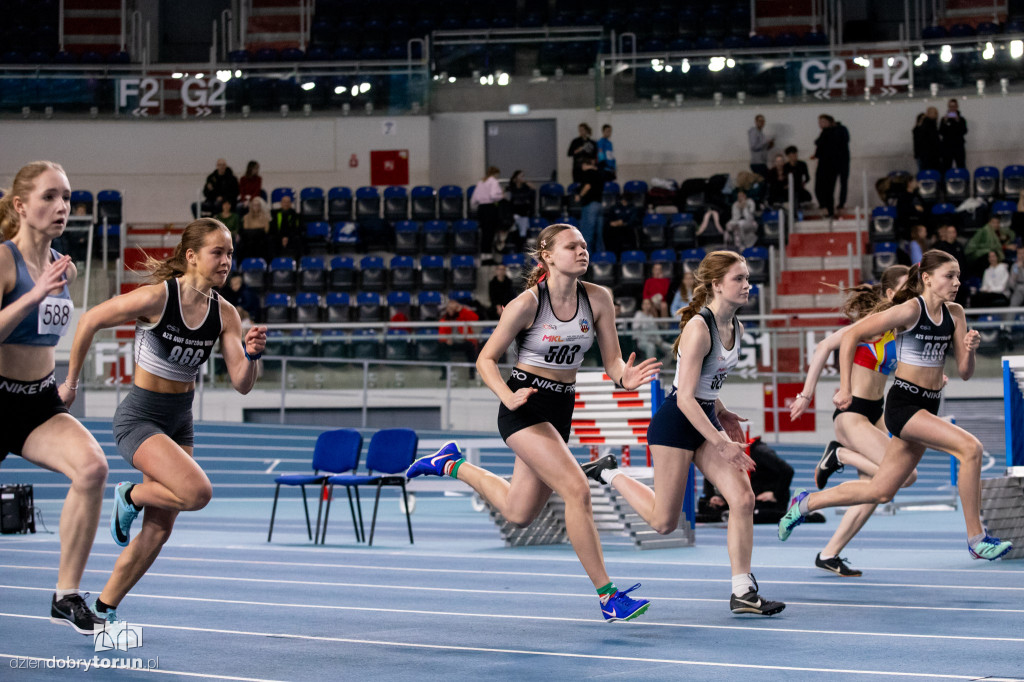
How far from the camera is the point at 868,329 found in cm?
707

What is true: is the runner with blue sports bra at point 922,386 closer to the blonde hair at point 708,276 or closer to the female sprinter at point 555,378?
the blonde hair at point 708,276

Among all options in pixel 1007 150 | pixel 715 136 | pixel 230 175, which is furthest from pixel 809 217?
pixel 230 175

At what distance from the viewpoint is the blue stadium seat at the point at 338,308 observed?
67.1 feet

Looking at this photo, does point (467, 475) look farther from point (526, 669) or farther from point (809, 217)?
point (809, 217)

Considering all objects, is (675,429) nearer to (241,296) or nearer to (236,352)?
(236,352)

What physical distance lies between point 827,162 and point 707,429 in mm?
17307

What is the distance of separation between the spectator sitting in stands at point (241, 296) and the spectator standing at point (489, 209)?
4317 millimetres

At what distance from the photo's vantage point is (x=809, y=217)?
76.2ft

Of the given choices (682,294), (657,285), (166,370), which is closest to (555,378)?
(166,370)

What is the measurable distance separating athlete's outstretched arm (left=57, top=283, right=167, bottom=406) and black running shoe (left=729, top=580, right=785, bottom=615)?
10.0 ft

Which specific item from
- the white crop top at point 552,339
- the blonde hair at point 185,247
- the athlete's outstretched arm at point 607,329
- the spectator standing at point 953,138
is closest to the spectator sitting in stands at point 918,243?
the spectator standing at point 953,138

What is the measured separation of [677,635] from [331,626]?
1663mm

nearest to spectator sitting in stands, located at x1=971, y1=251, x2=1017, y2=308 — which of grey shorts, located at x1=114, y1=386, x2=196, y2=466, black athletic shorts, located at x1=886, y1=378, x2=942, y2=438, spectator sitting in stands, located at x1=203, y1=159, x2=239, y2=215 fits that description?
black athletic shorts, located at x1=886, y1=378, x2=942, y2=438

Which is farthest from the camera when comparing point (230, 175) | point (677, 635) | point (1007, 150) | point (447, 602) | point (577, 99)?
point (577, 99)
